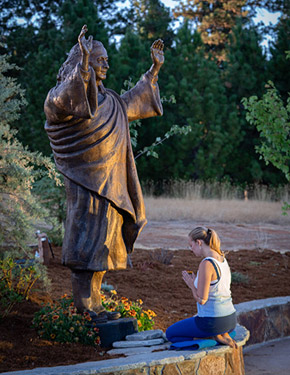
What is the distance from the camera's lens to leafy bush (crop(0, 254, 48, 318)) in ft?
16.8

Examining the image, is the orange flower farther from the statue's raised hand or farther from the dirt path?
the dirt path

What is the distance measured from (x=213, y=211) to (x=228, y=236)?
2.87 m

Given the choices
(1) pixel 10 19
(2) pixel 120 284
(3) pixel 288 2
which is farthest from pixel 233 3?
(2) pixel 120 284

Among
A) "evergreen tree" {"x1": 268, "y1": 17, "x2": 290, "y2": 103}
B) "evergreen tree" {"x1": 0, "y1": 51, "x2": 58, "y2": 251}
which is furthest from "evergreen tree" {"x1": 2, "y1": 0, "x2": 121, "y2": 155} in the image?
"evergreen tree" {"x1": 0, "y1": 51, "x2": 58, "y2": 251}

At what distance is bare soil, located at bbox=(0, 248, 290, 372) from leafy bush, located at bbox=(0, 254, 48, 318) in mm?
94

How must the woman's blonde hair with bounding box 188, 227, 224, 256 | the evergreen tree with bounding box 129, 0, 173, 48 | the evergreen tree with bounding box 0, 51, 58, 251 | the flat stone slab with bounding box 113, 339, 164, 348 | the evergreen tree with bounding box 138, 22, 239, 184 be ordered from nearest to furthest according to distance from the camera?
1. the woman's blonde hair with bounding box 188, 227, 224, 256
2. the flat stone slab with bounding box 113, 339, 164, 348
3. the evergreen tree with bounding box 0, 51, 58, 251
4. the evergreen tree with bounding box 138, 22, 239, 184
5. the evergreen tree with bounding box 129, 0, 173, 48

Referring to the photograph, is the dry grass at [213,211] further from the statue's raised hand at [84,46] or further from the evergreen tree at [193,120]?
the statue's raised hand at [84,46]

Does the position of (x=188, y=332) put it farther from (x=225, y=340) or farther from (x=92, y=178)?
(x=92, y=178)

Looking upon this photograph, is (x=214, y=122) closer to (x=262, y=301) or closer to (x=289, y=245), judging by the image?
(x=289, y=245)

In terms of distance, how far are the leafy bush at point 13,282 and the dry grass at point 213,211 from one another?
9.39 meters

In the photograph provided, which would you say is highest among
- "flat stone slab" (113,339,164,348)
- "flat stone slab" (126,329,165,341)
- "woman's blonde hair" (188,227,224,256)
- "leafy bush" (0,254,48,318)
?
"woman's blonde hair" (188,227,224,256)

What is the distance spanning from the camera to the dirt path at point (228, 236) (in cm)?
1121

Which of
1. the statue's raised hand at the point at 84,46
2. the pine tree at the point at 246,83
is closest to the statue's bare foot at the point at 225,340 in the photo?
the statue's raised hand at the point at 84,46

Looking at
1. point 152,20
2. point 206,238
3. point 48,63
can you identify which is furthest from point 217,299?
point 152,20
